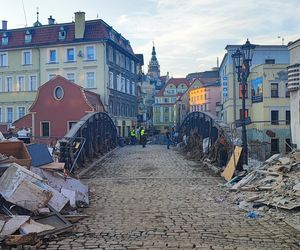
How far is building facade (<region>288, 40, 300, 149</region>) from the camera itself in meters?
13.1

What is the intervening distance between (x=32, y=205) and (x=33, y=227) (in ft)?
A: 3.33

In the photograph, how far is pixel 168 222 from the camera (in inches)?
316

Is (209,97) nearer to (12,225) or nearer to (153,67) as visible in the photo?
(12,225)

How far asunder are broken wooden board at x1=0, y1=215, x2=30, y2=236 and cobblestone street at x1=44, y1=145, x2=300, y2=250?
622mm

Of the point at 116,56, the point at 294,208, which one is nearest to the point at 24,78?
the point at 116,56

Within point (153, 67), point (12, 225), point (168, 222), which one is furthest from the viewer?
point (153, 67)

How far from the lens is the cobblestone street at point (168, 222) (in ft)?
21.7

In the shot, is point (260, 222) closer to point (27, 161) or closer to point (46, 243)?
point (46, 243)

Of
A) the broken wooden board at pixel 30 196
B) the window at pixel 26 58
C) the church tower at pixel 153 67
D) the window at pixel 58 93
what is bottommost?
the broken wooden board at pixel 30 196

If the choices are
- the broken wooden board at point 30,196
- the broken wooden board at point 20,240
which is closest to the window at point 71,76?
the broken wooden board at point 30,196

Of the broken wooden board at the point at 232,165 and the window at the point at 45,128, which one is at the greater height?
the window at the point at 45,128

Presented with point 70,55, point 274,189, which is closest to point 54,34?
point 70,55

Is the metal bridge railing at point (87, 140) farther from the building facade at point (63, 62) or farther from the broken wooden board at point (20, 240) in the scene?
the building facade at point (63, 62)

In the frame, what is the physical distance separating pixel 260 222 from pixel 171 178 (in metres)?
6.89
